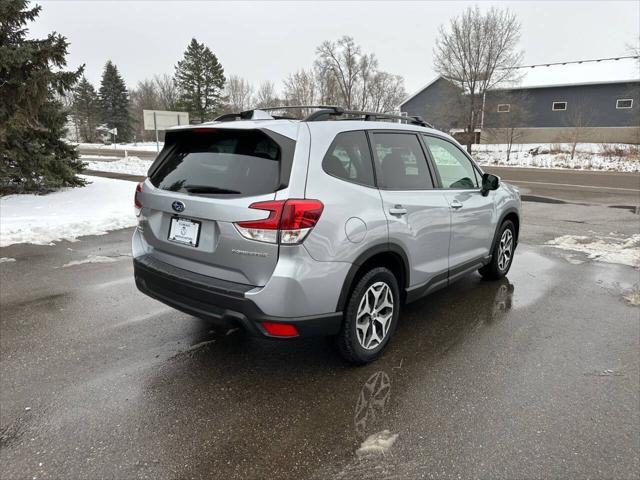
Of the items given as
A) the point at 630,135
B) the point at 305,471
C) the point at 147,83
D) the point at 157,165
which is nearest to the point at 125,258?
the point at 157,165

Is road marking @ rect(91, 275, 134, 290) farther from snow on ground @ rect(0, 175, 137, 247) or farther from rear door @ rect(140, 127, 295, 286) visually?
snow on ground @ rect(0, 175, 137, 247)

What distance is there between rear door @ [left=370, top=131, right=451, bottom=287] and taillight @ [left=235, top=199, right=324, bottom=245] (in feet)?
2.60

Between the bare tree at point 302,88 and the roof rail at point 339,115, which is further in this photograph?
the bare tree at point 302,88

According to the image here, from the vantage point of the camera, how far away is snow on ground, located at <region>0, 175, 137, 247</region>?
738cm

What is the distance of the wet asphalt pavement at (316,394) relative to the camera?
2.38 m

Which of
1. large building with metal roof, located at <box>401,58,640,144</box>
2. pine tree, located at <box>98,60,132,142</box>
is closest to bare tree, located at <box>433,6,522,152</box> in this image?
large building with metal roof, located at <box>401,58,640,144</box>

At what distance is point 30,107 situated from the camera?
9.48m

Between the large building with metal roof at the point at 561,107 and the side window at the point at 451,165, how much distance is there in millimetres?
35943

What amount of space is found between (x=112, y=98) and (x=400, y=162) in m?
69.7

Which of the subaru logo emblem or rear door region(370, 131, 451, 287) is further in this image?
rear door region(370, 131, 451, 287)

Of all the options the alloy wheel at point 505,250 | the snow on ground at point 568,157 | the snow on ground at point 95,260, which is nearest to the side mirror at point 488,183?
the alloy wheel at point 505,250

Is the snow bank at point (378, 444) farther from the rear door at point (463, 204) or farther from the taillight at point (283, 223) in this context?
the rear door at point (463, 204)

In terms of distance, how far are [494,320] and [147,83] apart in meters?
94.9

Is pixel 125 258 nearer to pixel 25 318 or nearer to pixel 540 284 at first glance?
pixel 25 318
